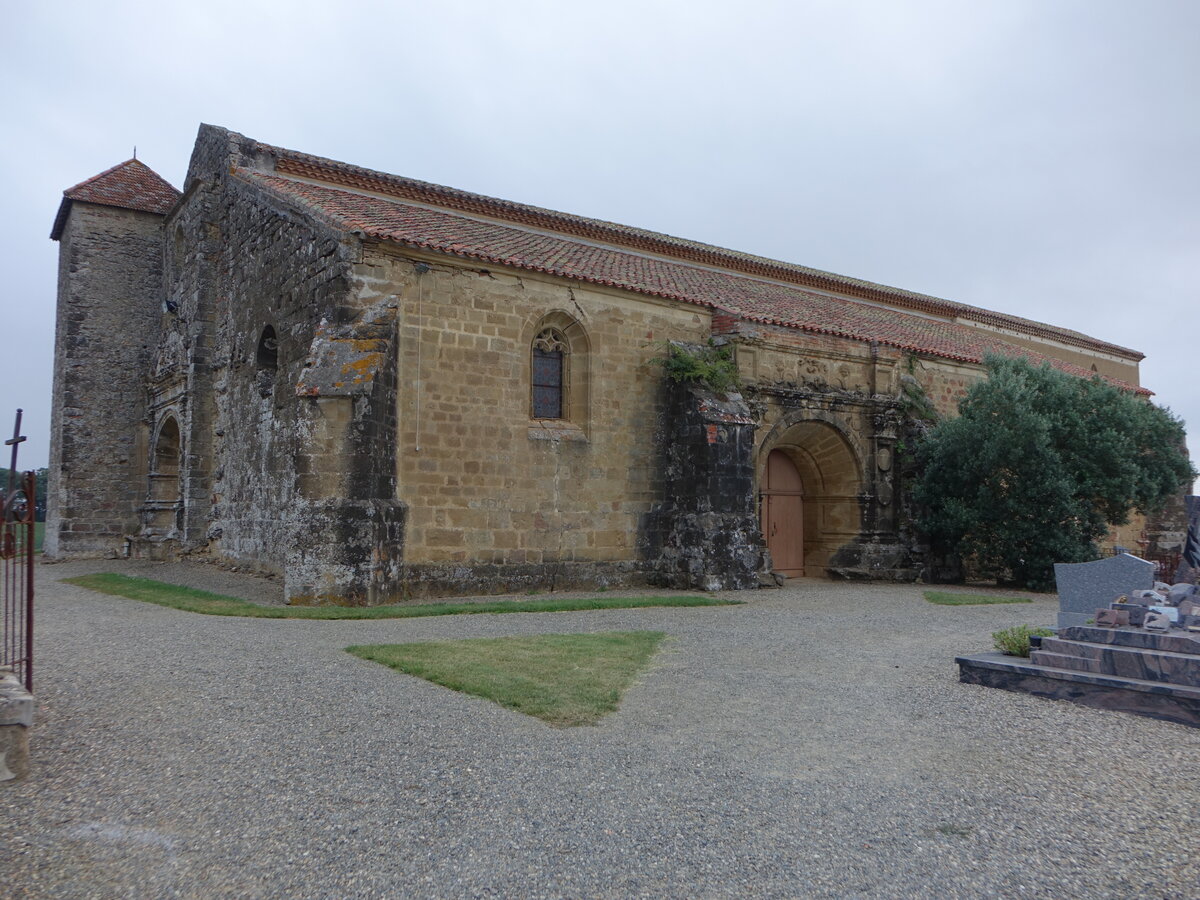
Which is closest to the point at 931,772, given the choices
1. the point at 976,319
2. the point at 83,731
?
the point at 83,731

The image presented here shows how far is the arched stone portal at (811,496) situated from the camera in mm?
16656

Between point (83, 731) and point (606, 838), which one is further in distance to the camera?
point (83, 731)

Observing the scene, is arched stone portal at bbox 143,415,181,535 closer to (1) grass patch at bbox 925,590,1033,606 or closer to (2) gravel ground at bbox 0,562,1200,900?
(2) gravel ground at bbox 0,562,1200,900

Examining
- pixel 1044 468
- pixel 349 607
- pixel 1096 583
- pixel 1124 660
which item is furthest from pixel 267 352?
pixel 1044 468

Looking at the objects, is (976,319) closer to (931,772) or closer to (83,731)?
(931,772)

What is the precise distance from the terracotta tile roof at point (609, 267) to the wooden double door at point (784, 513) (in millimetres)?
2891

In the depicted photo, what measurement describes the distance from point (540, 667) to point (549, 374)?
7505mm

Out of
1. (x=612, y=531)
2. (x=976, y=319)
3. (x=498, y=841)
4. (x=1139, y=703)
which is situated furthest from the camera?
(x=976, y=319)

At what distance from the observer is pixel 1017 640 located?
6957 mm

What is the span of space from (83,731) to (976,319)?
27.3 m

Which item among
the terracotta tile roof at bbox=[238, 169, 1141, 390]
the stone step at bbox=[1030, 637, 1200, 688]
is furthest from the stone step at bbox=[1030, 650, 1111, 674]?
the terracotta tile roof at bbox=[238, 169, 1141, 390]

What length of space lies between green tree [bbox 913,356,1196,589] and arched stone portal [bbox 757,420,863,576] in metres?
1.64

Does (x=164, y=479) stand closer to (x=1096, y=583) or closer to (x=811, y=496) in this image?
(x=811, y=496)

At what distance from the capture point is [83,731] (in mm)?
4879
